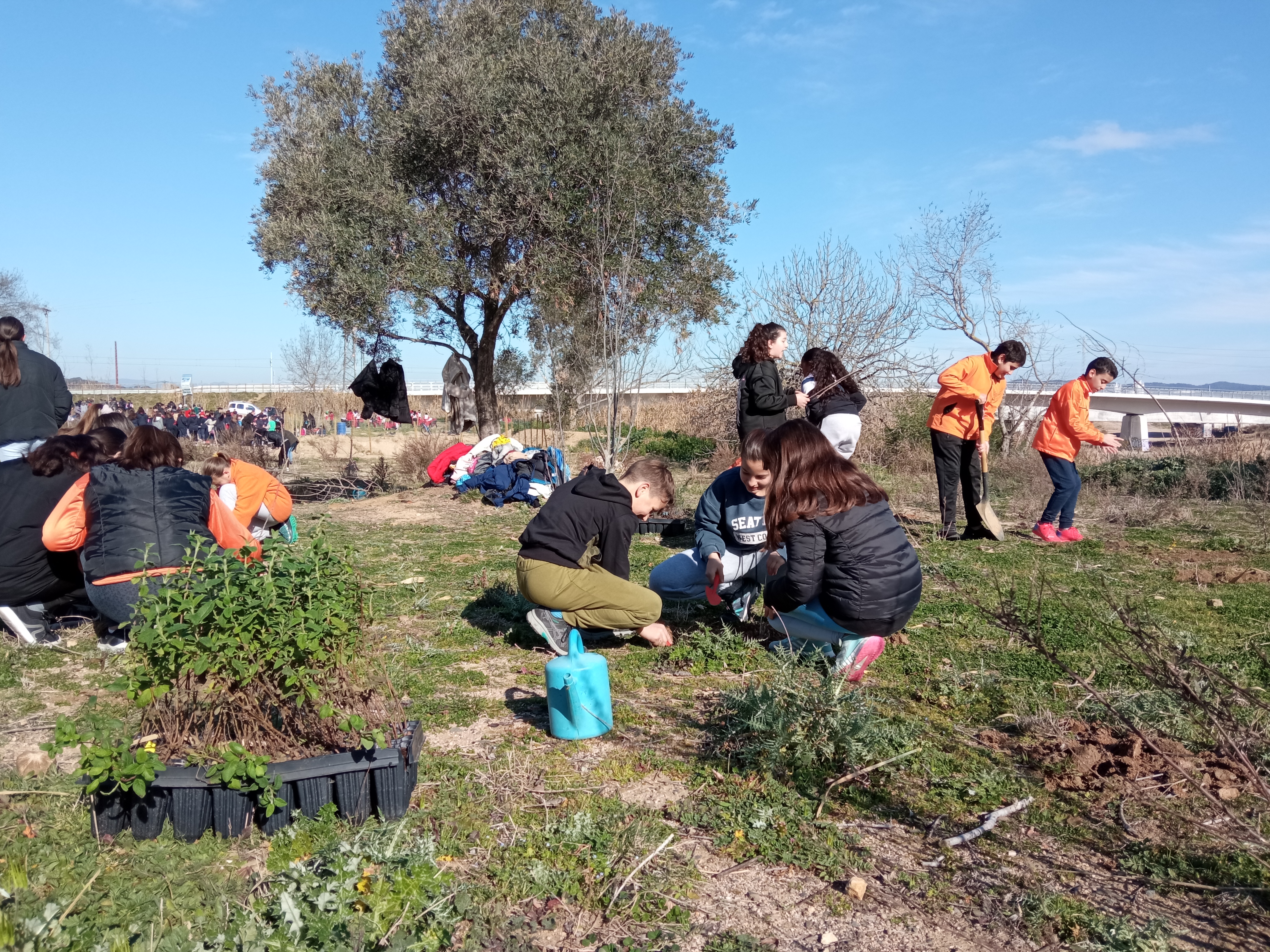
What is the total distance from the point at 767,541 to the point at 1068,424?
13.9ft

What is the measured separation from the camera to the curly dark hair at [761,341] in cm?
626

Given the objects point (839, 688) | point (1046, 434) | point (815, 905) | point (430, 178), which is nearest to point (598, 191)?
point (430, 178)

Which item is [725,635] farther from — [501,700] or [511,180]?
[511,180]

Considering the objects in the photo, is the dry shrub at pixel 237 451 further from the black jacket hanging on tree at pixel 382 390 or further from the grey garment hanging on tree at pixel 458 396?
the grey garment hanging on tree at pixel 458 396

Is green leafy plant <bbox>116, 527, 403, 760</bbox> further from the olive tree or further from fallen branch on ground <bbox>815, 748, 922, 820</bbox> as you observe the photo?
the olive tree

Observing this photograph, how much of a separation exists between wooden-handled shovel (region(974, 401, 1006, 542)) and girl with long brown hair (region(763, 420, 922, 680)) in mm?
3804

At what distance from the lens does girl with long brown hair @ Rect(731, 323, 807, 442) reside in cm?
622

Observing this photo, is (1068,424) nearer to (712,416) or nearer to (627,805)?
(627,805)

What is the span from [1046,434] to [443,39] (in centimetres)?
918

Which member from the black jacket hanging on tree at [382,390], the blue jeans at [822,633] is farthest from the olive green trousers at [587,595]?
the black jacket hanging on tree at [382,390]

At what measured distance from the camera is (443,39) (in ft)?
37.5

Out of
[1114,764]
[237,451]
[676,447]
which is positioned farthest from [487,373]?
[1114,764]

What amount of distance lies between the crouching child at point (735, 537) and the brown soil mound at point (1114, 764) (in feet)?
5.37

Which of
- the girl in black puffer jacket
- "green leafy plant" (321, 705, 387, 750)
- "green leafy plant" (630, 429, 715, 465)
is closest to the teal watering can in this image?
"green leafy plant" (321, 705, 387, 750)
